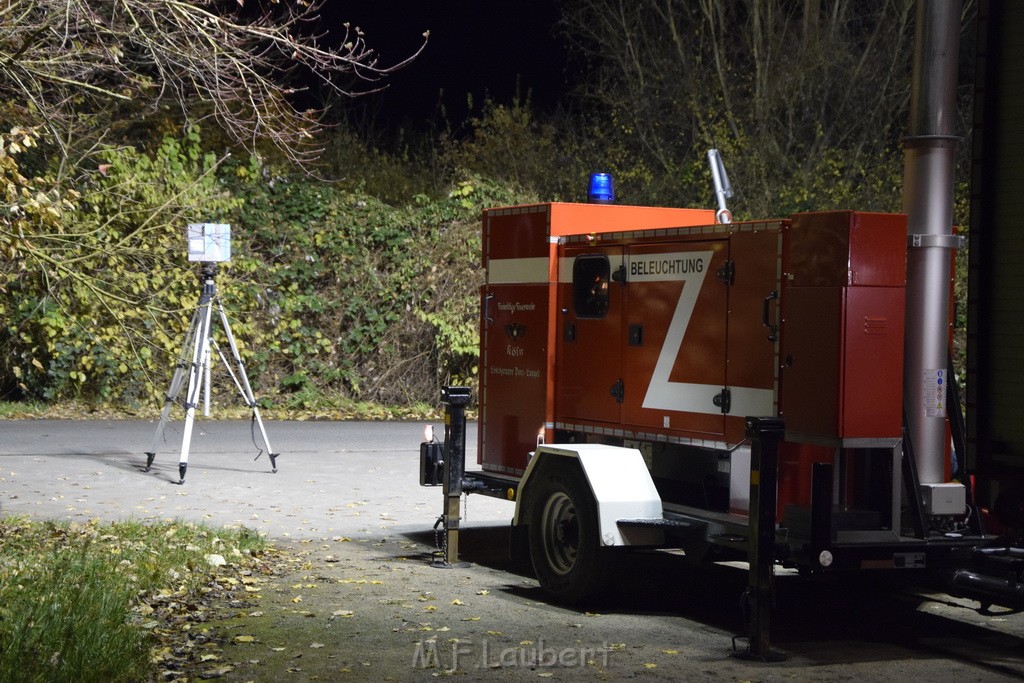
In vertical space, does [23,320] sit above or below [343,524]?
above

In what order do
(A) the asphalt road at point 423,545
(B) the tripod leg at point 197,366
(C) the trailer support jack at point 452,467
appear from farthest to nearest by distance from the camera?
(B) the tripod leg at point 197,366 < (C) the trailer support jack at point 452,467 < (A) the asphalt road at point 423,545

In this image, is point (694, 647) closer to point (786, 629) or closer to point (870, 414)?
point (786, 629)

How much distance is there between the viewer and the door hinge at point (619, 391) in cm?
893

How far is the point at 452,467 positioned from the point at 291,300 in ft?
35.9

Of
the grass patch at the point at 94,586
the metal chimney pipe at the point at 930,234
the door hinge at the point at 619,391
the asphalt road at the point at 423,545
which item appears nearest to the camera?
the grass patch at the point at 94,586

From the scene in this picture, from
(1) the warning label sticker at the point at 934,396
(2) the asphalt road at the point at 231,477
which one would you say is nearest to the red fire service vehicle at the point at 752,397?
(1) the warning label sticker at the point at 934,396

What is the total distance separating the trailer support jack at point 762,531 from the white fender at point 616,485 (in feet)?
3.56

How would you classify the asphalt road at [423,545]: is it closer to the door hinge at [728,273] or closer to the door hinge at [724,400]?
Result: the door hinge at [724,400]

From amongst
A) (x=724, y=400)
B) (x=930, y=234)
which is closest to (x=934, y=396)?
(x=930, y=234)

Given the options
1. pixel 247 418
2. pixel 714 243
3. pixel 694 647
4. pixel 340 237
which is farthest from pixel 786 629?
pixel 340 237

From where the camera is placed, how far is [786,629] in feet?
26.3

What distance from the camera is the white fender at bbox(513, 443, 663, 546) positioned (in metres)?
8.08

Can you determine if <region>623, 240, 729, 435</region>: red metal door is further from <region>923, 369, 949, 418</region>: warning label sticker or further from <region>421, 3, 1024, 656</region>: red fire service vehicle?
<region>923, 369, 949, 418</region>: warning label sticker

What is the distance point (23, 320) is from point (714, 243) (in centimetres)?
1377
